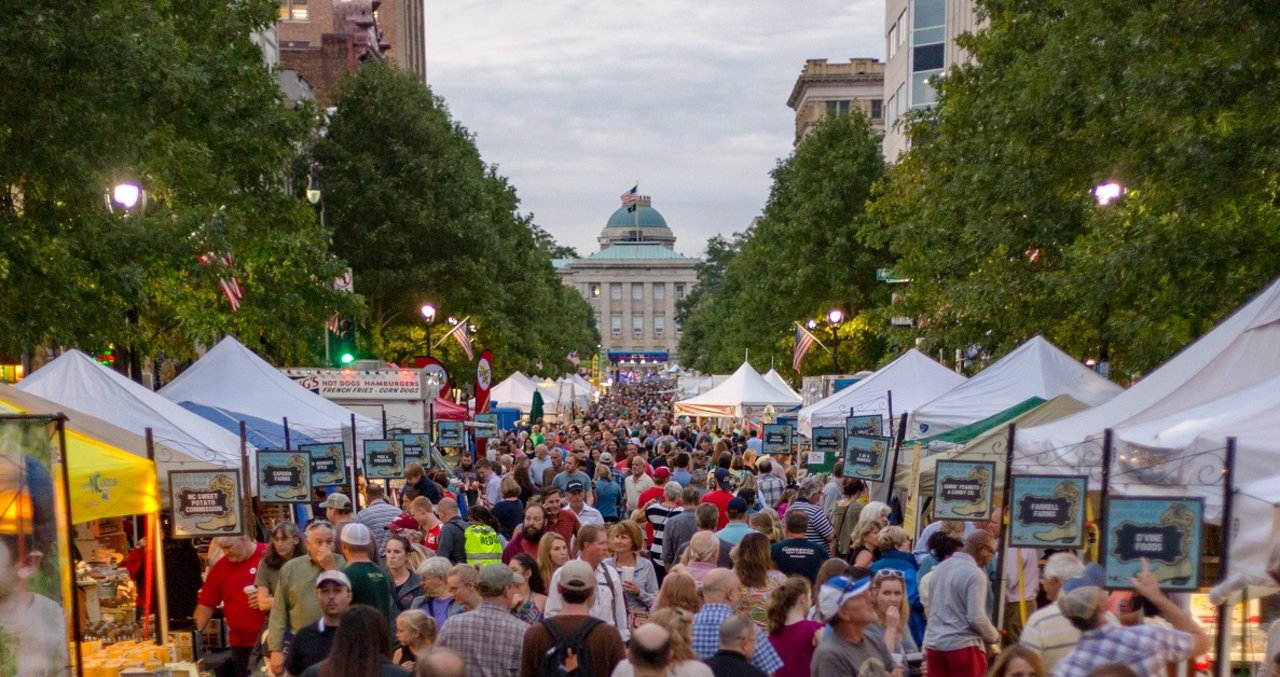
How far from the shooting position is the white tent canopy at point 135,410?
44.1 feet

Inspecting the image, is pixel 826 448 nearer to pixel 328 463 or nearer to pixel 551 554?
pixel 328 463

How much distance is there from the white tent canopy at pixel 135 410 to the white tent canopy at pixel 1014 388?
8046mm

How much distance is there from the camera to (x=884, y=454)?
16766 mm

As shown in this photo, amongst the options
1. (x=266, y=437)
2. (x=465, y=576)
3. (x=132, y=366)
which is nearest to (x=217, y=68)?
(x=132, y=366)

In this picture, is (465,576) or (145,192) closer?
(465,576)

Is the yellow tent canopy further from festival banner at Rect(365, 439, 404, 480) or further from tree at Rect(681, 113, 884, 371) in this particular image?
tree at Rect(681, 113, 884, 371)

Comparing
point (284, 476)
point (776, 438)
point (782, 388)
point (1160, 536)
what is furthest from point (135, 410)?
point (782, 388)

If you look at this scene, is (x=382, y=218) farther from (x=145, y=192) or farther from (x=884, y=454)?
(x=884, y=454)

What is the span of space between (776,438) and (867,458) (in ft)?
34.2

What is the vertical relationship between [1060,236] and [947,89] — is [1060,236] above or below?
below

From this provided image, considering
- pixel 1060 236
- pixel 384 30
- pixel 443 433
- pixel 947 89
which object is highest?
pixel 384 30

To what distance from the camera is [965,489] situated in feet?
39.9

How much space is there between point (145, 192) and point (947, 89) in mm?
14039

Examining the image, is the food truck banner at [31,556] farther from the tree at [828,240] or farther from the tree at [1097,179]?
the tree at [828,240]
